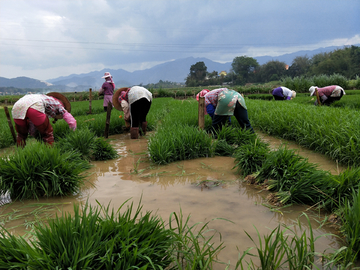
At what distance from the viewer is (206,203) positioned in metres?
2.28

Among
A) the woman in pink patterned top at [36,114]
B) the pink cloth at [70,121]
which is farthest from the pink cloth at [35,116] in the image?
the pink cloth at [70,121]

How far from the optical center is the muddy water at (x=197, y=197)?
1.85m

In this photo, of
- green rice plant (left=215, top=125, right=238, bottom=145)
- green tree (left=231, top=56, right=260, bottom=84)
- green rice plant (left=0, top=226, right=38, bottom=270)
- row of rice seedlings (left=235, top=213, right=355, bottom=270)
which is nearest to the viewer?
green rice plant (left=0, top=226, right=38, bottom=270)

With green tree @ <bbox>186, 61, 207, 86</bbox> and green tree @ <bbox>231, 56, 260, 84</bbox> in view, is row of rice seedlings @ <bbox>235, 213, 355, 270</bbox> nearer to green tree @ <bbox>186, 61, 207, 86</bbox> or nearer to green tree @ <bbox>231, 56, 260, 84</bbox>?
green tree @ <bbox>186, 61, 207, 86</bbox>

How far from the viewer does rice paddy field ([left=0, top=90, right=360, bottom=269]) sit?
142 centimetres

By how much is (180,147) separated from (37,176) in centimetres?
197

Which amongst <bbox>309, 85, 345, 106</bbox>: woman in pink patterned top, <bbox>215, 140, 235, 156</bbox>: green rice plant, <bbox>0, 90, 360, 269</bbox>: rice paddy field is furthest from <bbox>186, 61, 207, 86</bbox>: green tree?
<bbox>0, 90, 360, 269</bbox>: rice paddy field

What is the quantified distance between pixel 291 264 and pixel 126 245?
3.15 feet

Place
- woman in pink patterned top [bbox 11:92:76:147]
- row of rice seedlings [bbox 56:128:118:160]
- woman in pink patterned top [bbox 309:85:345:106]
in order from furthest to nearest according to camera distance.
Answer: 1. woman in pink patterned top [bbox 309:85:345:106]
2. row of rice seedlings [bbox 56:128:118:160]
3. woman in pink patterned top [bbox 11:92:76:147]

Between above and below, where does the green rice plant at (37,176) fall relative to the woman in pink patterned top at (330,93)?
below

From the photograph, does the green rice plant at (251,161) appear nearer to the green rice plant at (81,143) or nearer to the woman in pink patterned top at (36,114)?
the green rice plant at (81,143)

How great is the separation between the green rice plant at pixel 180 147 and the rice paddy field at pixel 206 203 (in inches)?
0.7

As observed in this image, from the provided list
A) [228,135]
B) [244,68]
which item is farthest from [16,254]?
[244,68]

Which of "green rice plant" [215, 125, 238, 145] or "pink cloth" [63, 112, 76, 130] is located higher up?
"pink cloth" [63, 112, 76, 130]
